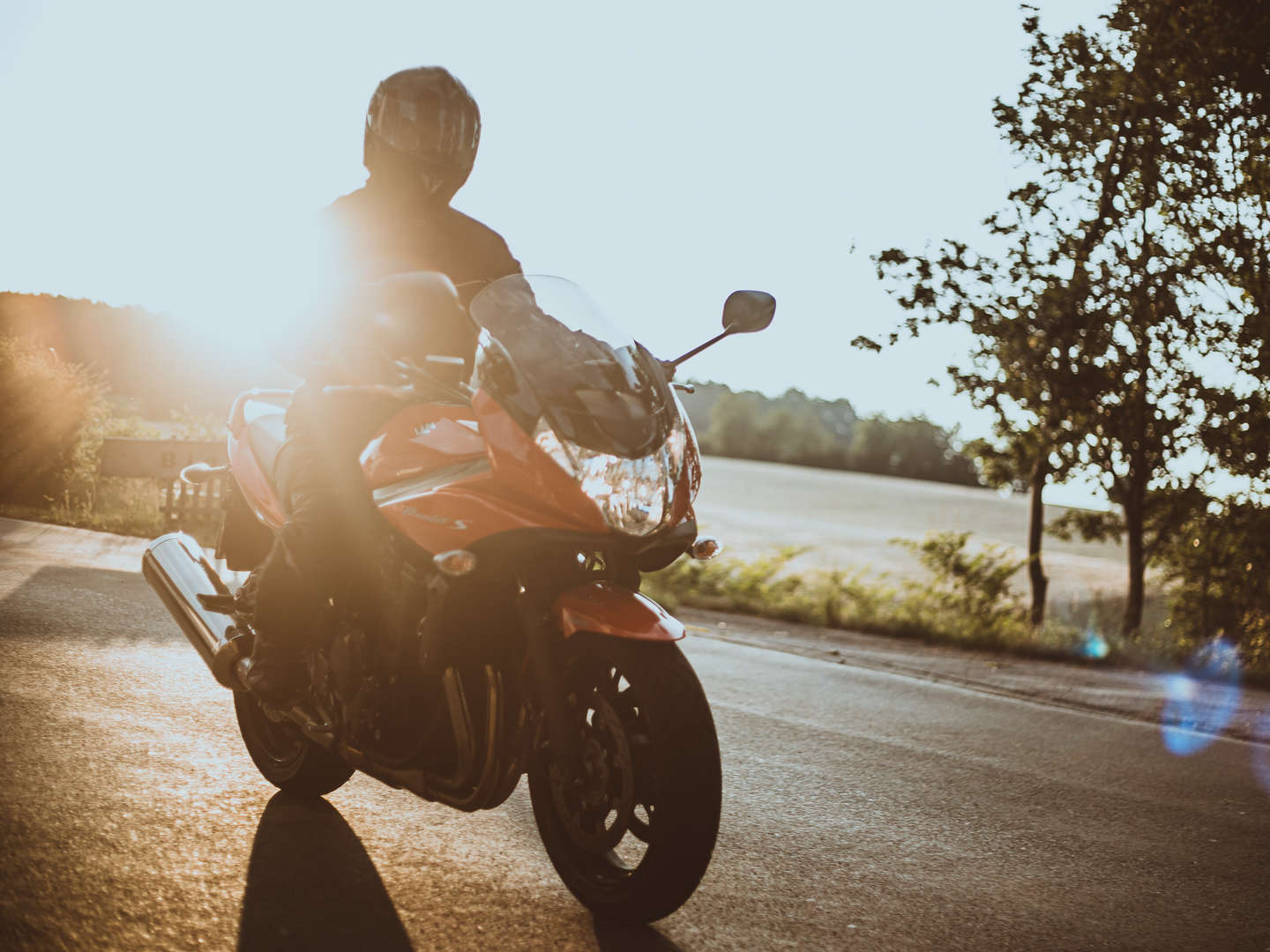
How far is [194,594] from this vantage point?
173 inches

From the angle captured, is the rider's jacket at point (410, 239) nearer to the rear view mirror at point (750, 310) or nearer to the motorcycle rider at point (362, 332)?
the motorcycle rider at point (362, 332)

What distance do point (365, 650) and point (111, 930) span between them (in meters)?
0.95

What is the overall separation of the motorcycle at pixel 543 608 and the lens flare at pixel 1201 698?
183 inches

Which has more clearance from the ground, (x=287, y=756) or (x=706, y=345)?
(x=706, y=345)

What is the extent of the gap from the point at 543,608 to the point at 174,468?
11637 millimetres

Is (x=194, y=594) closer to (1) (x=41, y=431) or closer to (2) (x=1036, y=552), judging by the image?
(1) (x=41, y=431)

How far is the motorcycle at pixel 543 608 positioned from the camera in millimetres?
3039

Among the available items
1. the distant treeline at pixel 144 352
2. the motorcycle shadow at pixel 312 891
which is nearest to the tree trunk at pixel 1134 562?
the distant treeline at pixel 144 352

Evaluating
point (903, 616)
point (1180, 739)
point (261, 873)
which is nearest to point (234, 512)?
point (261, 873)

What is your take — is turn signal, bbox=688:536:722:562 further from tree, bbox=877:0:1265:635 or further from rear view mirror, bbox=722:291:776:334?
tree, bbox=877:0:1265:635

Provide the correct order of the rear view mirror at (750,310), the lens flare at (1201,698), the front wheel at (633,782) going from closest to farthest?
the front wheel at (633,782), the rear view mirror at (750,310), the lens flare at (1201,698)

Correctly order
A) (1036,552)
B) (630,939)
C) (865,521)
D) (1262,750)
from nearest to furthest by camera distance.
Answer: (630,939), (1262,750), (1036,552), (865,521)

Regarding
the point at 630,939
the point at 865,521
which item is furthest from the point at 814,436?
the point at 630,939

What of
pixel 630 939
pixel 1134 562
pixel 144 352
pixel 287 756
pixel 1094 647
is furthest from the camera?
pixel 144 352
